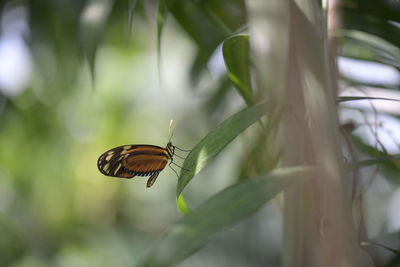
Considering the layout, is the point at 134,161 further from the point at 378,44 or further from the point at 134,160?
the point at 378,44

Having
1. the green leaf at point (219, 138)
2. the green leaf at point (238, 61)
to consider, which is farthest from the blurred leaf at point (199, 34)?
the green leaf at point (219, 138)

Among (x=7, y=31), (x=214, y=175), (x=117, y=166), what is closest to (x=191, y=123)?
(x=214, y=175)

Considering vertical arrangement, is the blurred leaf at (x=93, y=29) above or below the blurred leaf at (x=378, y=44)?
above

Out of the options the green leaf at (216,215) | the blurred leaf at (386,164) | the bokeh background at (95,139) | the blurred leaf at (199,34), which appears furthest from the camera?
the bokeh background at (95,139)

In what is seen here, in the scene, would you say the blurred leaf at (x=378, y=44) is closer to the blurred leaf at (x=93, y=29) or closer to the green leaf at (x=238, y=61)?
the green leaf at (x=238, y=61)

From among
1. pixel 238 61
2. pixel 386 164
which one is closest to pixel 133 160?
pixel 238 61

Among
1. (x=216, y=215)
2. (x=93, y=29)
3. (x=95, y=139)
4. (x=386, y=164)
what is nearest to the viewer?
(x=216, y=215)

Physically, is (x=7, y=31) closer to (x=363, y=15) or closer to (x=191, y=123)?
(x=191, y=123)

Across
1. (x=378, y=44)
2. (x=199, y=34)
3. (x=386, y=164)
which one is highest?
(x=199, y=34)
